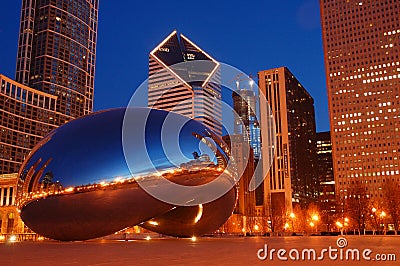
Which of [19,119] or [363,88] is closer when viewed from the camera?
[19,119]

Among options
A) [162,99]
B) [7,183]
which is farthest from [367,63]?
[7,183]

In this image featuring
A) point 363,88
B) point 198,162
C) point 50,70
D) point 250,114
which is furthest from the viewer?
point 250,114

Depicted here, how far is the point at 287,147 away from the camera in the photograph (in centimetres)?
15250

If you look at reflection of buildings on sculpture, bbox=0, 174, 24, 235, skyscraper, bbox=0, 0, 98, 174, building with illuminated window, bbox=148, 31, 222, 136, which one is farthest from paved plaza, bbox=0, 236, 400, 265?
skyscraper, bbox=0, 0, 98, 174

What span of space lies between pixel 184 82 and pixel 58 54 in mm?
47042

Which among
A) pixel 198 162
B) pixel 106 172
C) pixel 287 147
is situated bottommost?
pixel 106 172

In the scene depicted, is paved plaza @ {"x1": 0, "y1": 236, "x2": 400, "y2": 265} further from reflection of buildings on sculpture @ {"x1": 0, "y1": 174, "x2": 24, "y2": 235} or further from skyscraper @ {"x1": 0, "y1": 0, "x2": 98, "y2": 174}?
skyscraper @ {"x1": 0, "y1": 0, "x2": 98, "y2": 174}

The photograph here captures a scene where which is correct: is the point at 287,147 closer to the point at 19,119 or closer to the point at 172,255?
the point at 19,119

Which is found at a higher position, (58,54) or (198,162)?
(58,54)

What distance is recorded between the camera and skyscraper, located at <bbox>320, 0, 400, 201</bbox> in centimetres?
14538

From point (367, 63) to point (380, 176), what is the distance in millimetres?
39927

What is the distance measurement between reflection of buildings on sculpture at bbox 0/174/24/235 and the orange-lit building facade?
143 feet

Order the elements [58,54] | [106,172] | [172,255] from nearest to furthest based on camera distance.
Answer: [172,255], [106,172], [58,54]

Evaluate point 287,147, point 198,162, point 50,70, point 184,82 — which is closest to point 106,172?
point 198,162
